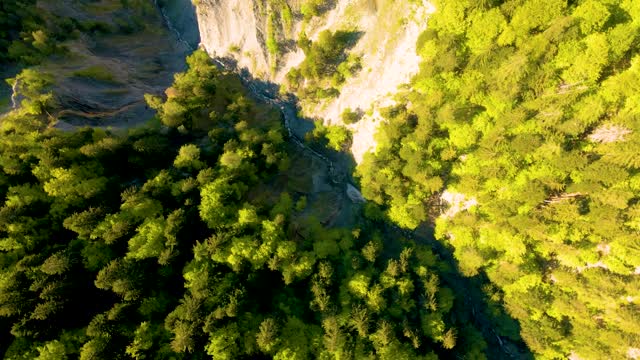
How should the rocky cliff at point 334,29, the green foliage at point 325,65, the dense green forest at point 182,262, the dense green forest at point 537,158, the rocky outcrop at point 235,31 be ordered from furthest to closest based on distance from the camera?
the rocky outcrop at point 235,31 < the green foliage at point 325,65 < the rocky cliff at point 334,29 < the dense green forest at point 537,158 < the dense green forest at point 182,262

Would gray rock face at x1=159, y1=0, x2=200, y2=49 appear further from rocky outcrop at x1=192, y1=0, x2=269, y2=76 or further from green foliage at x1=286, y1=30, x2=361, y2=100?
green foliage at x1=286, y1=30, x2=361, y2=100

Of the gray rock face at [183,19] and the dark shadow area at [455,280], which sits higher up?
the gray rock face at [183,19]

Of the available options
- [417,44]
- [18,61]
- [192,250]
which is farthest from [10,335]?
[417,44]

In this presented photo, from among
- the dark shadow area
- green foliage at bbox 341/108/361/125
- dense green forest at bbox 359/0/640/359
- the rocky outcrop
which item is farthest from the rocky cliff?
dense green forest at bbox 359/0/640/359

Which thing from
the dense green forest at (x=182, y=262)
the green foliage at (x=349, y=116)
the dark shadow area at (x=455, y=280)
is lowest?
the dense green forest at (x=182, y=262)

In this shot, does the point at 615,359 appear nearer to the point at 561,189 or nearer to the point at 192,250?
the point at 561,189

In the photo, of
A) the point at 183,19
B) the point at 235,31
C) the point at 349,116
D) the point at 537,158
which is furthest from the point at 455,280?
the point at 183,19

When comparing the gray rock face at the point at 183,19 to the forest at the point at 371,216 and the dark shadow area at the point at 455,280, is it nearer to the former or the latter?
the forest at the point at 371,216

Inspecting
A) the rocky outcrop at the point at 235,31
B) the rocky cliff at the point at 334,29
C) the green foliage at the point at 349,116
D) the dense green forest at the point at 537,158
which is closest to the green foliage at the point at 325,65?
the rocky cliff at the point at 334,29
